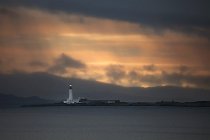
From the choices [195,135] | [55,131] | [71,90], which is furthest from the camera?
[71,90]

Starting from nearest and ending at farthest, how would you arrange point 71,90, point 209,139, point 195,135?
point 209,139 < point 195,135 < point 71,90

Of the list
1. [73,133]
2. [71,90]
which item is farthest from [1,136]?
[71,90]

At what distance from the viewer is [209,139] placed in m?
39.2

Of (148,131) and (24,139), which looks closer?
(24,139)

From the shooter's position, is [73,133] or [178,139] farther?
[73,133]

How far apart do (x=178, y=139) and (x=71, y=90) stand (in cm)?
5059

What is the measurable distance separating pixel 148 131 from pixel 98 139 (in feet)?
25.0

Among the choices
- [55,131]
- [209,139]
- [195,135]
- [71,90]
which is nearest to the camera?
[209,139]

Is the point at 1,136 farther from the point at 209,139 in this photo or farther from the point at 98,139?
the point at 209,139

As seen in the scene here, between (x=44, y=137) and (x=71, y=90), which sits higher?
(x=71, y=90)

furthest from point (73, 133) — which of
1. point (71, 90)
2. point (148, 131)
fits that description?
point (71, 90)

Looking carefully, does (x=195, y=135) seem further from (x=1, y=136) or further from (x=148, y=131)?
(x=1, y=136)

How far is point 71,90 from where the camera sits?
89.2 metres

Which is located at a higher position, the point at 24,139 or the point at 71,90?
the point at 71,90
